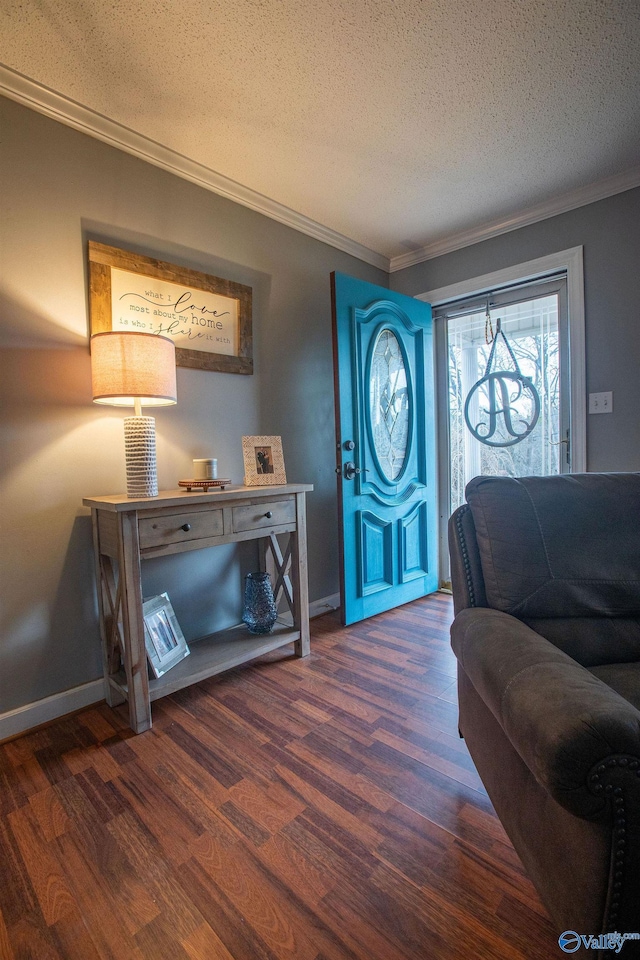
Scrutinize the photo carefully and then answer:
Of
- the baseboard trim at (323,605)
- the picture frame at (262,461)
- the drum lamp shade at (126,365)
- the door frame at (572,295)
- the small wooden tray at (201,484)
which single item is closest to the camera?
the drum lamp shade at (126,365)

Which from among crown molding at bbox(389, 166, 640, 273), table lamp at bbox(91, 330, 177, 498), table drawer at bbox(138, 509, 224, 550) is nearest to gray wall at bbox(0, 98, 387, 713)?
table lamp at bbox(91, 330, 177, 498)

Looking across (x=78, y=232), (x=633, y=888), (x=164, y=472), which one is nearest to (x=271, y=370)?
(x=164, y=472)

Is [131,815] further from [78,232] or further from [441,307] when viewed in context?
[441,307]

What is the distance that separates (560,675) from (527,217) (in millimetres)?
2753

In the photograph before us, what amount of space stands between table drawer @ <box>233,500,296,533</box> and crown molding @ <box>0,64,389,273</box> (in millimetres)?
1621

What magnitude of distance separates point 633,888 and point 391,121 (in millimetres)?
2464

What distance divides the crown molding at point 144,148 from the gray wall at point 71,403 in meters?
0.04

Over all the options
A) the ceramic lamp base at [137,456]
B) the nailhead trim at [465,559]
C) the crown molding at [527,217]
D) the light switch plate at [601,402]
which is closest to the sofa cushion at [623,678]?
the nailhead trim at [465,559]

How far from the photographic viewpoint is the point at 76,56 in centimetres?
155

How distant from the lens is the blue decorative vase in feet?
7.40

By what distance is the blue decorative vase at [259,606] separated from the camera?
2.26 metres

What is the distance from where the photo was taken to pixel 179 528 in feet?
5.87

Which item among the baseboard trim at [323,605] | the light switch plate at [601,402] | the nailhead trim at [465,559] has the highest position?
the light switch plate at [601,402]

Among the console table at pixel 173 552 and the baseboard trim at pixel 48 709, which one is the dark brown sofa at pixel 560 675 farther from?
the baseboard trim at pixel 48 709
